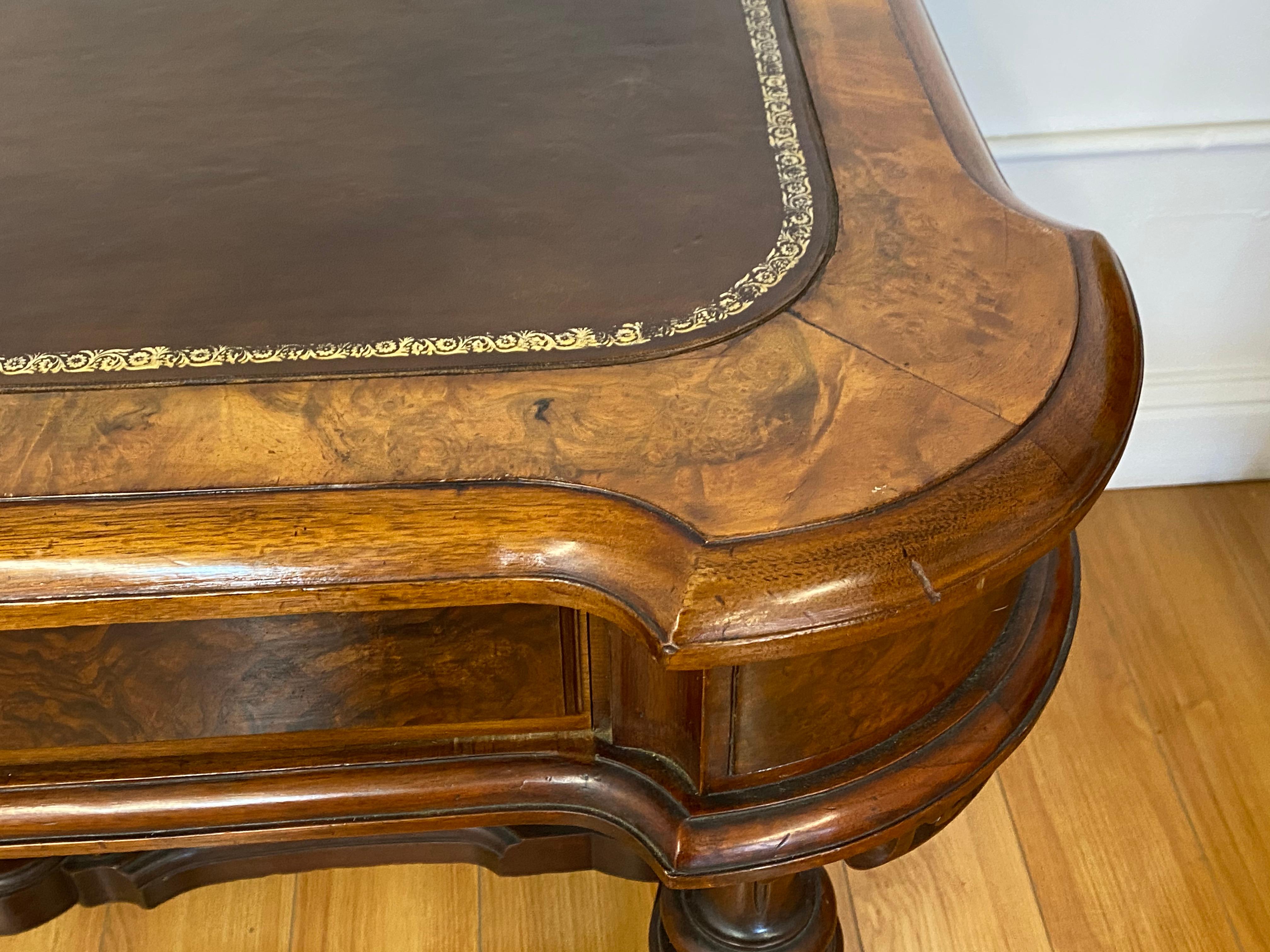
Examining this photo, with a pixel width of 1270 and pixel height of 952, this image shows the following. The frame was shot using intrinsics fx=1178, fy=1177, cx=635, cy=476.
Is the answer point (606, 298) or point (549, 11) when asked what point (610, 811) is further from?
point (549, 11)

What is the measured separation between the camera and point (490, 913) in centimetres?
98

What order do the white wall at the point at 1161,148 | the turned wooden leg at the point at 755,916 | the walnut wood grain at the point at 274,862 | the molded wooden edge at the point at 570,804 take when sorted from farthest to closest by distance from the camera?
the white wall at the point at 1161,148, the walnut wood grain at the point at 274,862, the turned wooden leg at the point at 755,916, the molded wooden edge at the point at 570,804

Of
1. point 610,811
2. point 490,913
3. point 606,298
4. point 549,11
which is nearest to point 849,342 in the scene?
point 606,298

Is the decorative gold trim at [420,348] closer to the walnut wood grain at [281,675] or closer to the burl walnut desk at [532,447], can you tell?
the burl walnut desk at [532,447]

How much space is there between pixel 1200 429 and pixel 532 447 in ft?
3.43

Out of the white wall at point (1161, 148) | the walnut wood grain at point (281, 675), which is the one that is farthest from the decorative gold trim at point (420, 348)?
the white wall at point (1161, 148)

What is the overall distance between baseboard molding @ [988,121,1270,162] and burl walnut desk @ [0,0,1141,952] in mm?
448

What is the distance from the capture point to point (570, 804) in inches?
22.2

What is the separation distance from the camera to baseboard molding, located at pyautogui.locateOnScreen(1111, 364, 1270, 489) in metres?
1.26

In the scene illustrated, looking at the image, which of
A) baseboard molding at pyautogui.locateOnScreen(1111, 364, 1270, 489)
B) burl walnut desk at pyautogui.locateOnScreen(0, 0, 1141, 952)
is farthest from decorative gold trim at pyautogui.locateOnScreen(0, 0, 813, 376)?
baseboard molding at pyautogui.locateOnScreen(1111, 364, 1270, 489)

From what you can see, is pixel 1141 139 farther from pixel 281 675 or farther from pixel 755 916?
pixel 281 675

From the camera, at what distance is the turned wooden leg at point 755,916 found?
725mm

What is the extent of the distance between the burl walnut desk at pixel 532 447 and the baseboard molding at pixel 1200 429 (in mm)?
722

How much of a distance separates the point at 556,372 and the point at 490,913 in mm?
637
